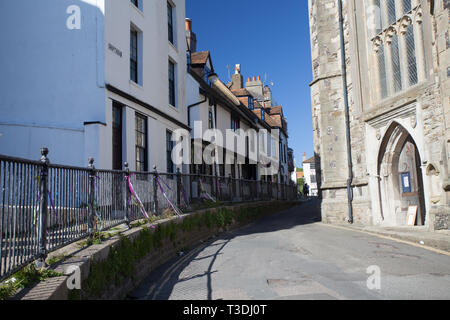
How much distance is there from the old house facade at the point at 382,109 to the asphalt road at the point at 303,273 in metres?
3.49

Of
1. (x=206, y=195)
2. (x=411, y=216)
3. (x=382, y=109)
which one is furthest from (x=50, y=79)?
(x=411, y=216)

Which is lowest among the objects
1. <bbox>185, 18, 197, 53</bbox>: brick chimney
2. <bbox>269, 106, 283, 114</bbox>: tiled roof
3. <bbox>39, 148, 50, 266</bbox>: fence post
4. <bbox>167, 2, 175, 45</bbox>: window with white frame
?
<bbox>39, 148, 50, 266</bbox>: fence post

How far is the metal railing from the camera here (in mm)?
3740

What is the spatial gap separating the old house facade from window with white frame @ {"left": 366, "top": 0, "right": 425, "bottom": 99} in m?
0.03

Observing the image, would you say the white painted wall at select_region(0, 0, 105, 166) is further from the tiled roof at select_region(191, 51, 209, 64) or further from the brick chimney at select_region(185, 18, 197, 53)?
the brick chimney at select_region(185, 18, 197, 53)

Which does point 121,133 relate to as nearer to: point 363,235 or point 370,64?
point 363,235

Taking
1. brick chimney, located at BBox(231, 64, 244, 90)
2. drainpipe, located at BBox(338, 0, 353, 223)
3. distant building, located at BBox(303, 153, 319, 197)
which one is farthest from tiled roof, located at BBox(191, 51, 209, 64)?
distant building, located at BBox(303, 153, 319, 197)

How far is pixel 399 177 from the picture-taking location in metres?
13.2

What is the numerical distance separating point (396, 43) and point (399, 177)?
4592 millimetres

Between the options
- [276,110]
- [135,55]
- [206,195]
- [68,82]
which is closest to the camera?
[68,82]

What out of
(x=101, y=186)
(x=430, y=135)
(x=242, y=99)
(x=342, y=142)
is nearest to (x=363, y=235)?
(x=430, y=135)

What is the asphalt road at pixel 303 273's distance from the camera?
5016 millimetres

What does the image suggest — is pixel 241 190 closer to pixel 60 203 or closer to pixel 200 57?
pixel 200 57

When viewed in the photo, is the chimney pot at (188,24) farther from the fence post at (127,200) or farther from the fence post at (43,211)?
the fence post at (43,211)
